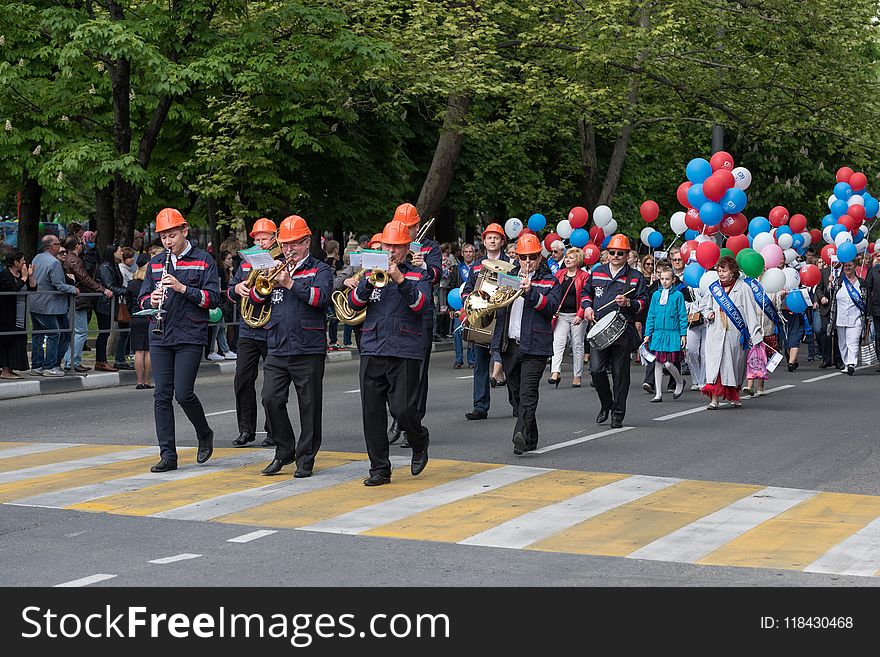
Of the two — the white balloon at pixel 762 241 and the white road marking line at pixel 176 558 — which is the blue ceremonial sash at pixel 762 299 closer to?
the white balloon at pixel 762 241

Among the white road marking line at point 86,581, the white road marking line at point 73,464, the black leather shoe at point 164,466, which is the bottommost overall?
the white road marking line at point 86,581

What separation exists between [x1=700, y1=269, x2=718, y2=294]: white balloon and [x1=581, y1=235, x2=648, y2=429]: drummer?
5.91 feet

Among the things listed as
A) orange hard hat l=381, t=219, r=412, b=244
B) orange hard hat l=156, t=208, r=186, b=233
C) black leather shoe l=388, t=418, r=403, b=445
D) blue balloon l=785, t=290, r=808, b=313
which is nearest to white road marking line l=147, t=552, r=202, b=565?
orange hard hat l=381, t=219, r=412, b=244

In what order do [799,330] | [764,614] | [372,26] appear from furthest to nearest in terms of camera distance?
[372,26]
[799,330]
[764,614]

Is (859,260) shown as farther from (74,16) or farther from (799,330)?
(74,16)

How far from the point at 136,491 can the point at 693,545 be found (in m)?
4.17

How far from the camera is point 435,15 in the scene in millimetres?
27719

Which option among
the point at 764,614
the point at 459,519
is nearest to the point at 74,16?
the point at 459,519

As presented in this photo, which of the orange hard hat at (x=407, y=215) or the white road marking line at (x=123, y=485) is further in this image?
the orange hard hat at (x=407, y=215)

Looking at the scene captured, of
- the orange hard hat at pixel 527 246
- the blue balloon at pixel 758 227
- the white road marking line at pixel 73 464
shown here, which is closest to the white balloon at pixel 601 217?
the blue balloon at pixel 758 227

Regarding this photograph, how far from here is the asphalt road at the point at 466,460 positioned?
7.48 m

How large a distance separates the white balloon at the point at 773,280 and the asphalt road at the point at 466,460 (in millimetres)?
1372

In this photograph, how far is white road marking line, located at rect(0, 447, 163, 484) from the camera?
11102mm

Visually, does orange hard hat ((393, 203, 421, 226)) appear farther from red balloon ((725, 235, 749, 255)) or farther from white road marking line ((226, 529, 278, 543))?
red balloon ((725, 235, 749, 255))
